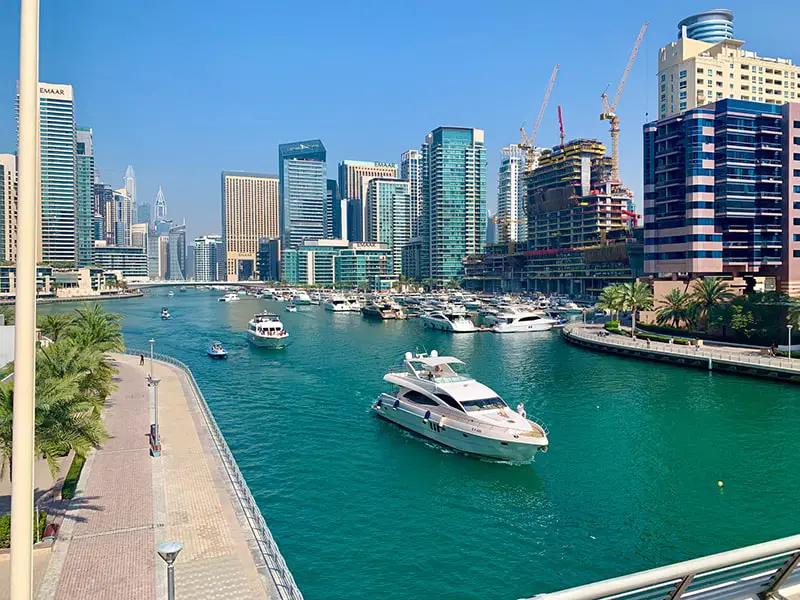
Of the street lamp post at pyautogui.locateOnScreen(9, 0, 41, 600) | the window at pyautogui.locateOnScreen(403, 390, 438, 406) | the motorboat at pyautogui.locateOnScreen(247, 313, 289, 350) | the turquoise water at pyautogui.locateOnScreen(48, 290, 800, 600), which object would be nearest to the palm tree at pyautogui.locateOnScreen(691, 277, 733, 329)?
the turquoise water at pyautogui.locateOnScreen(48, 290, 800, 600)

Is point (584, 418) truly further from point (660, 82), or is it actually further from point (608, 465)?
point (660, 82)

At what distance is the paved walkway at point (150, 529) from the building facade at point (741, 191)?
8569 cm

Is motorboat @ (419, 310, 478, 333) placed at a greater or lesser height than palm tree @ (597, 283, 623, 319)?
lesser

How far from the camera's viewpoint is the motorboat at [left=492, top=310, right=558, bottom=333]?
112125 mm

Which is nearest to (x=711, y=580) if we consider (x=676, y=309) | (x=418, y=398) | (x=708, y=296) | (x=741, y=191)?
(x=418, y=398)

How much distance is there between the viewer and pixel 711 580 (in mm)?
11367

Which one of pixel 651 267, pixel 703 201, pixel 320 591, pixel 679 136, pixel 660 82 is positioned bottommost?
pixel 320 591

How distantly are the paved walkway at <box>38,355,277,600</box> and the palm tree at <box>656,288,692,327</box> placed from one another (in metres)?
71.2

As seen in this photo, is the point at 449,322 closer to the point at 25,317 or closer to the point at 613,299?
the point at 613,299

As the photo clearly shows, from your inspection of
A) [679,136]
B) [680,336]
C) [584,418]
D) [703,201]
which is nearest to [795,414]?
[584,418]

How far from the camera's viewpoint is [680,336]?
85.2 meters

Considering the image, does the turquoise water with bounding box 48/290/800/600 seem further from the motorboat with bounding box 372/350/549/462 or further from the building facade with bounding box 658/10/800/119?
the building facade with bounding box 658/10/800/119

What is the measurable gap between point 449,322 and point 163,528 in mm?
97672

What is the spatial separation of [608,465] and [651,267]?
76.4 metres
